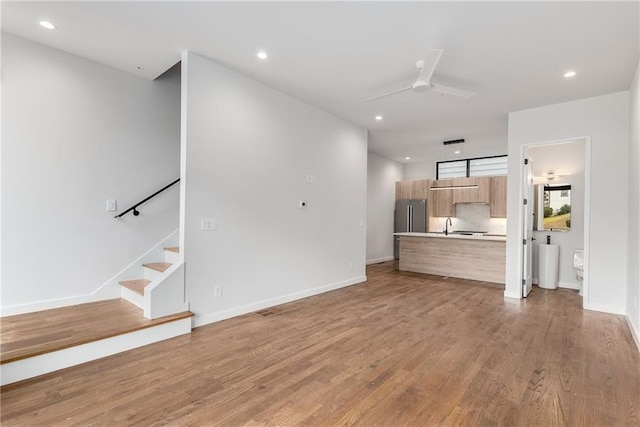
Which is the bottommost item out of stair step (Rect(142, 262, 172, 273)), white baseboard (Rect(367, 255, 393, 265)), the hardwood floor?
white baseboard (Rect(367, 255, 393, 265))

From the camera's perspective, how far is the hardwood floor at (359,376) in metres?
1.93

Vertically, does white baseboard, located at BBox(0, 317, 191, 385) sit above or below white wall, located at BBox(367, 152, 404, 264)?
below

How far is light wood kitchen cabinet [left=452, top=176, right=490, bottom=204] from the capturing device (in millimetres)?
7551

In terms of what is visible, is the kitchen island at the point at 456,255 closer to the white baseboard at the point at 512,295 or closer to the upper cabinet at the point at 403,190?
the white baseboard at the point at 512,295

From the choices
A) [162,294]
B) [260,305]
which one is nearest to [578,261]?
[260,305]

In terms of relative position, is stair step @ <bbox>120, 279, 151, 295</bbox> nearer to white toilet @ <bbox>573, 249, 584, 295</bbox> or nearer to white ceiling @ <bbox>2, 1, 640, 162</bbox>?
white ceiling @ <bbox>2, 1, 640, 162</bbox>

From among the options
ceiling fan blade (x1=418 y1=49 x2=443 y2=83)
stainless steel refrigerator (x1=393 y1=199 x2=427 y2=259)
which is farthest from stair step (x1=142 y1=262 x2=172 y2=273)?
stainless steel refrigerator (x1=393 y1=199 x2=427 y2=259)

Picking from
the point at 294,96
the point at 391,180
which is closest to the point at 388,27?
the point at 294,96

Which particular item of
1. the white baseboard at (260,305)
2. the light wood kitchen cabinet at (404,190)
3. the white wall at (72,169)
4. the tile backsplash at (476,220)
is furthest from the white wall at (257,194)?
the tile backsplash at (476,220)

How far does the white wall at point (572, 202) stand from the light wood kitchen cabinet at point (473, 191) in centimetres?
168

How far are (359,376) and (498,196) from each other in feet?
21.7

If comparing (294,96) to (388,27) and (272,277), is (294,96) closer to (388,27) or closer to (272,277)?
(388,27)

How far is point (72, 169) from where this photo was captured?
135 inches

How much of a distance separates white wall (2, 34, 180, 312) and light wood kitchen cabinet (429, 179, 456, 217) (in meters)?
6.75
